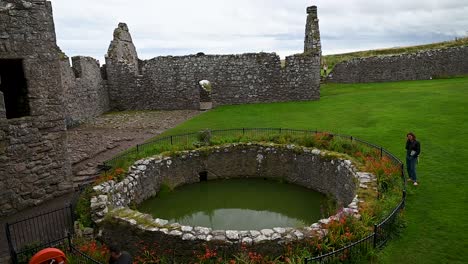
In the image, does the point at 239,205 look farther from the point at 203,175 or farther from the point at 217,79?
the point at 217,79

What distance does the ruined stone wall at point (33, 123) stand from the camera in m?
10.7

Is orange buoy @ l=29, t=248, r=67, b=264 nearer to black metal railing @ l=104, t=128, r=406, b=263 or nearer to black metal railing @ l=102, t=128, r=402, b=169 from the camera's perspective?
black metal railing @ l=104, t=128, r=406, b=263

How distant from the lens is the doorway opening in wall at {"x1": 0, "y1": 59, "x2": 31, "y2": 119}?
37.3ft

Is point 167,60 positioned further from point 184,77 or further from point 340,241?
point 340,241

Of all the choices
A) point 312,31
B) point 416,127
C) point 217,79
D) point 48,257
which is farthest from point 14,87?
point 312,31

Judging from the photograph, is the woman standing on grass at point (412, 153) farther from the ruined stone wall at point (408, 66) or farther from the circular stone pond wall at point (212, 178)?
the ruined stone wall at point (408, 66)

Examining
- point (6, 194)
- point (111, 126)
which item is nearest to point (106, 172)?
point (6, 194)

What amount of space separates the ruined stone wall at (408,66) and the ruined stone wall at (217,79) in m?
8.94

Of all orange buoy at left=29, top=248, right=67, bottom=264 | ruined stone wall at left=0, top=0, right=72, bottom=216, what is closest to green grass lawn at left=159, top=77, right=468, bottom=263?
orange buoy at left=29, top=248, right=67, bottom=264

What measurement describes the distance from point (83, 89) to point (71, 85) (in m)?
1.36

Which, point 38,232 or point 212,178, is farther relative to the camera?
point 212,178

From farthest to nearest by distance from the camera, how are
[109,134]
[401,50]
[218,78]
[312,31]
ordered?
1. [401,50]
2. [312,31]
3. [218,78]
4. [109,134]

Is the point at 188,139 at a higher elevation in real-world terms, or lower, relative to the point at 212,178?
higher

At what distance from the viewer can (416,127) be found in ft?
52.2
